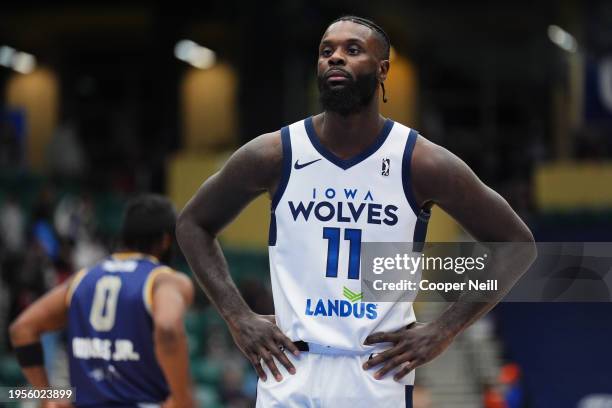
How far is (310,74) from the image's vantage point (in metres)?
23.1

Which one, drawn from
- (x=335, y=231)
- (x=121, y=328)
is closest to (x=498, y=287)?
(x=335, y=231)

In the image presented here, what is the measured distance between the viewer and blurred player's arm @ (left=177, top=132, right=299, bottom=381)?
4.57 meters

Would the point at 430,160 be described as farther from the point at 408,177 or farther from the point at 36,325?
the point at 36,325

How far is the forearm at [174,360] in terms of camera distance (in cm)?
579

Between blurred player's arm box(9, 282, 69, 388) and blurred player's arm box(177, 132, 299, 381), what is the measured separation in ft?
5.49

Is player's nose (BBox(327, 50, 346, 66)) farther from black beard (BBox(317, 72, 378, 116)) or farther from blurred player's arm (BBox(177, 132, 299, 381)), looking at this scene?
blurred player's arm (BBox(177, 132, 299, 381))

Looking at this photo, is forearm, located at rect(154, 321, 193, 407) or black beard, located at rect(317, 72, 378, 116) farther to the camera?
forearm, located at rect(154, 321, 193, 407)

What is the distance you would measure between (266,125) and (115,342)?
1572 centimetres

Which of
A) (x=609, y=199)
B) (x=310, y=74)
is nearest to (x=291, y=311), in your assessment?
(x=609, y=199)

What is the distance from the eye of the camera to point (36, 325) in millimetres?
6312

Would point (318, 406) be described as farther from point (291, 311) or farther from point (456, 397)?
point (456, 397)

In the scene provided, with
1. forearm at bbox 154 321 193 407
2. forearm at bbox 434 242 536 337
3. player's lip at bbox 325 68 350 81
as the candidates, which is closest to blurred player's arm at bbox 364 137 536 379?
forearm at bbox 434 242 536 337

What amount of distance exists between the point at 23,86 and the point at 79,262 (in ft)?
53.2

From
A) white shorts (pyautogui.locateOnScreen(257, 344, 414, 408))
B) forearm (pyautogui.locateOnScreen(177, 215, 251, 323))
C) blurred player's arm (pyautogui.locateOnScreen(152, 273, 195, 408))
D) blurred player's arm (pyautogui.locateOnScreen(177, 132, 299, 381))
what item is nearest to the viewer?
white shorts (pyautogui.locateOnScreen(257, 344, 414, 408))
